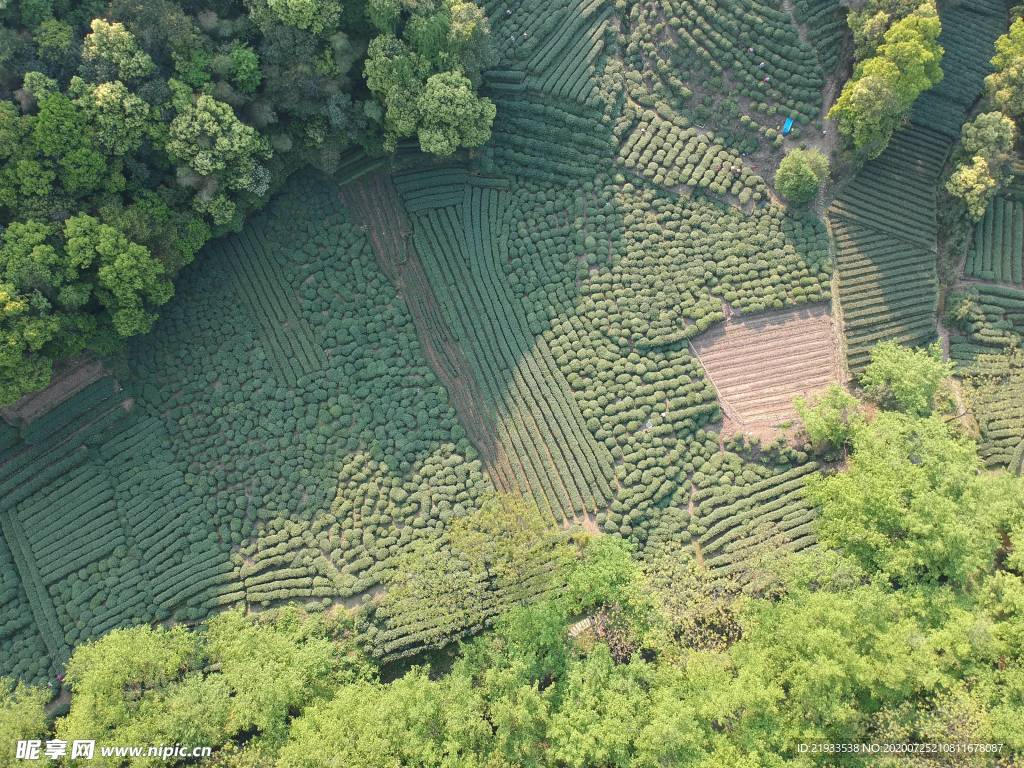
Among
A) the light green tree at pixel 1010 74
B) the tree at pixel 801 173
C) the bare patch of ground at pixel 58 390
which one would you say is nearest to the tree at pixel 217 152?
the bare patch of ground at pixel 58 390

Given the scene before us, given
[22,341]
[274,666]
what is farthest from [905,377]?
[22,341]

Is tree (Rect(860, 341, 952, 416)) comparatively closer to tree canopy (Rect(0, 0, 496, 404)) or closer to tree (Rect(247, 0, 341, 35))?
tree canopy (Rect(0, 0, 496, 404))

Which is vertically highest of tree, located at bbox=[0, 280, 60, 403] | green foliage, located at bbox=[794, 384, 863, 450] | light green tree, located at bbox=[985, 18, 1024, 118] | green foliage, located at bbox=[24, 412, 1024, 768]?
tree, located at bbox=[0, 280, 60, 403]

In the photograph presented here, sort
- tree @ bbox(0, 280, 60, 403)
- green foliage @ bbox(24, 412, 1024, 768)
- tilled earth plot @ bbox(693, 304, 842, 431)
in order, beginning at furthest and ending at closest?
tilled earth plot @ bbox(693, 304, 842, 431) → tree @ bbox(0, 280, 60, 403) → green foliage @ bbox(24, 412, 1024, 768)

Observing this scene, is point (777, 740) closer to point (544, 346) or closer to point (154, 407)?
point (544, 346)

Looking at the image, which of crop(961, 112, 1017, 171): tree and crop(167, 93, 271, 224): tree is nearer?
crop(167, 93, 271, 224): tree

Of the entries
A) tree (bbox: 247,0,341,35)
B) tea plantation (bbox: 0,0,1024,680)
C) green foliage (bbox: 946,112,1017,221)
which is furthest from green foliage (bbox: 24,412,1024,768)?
tree (bbox: 247,0,341,35)
